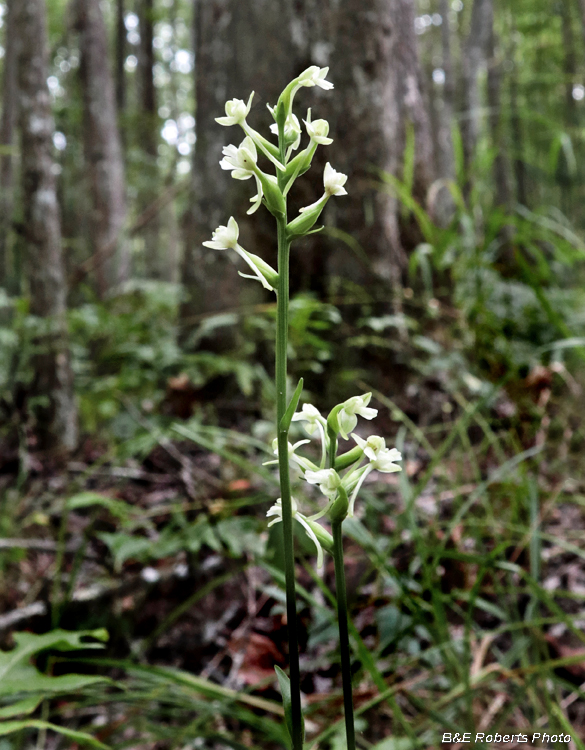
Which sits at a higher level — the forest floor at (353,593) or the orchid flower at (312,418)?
the orchid flower at (312,418)

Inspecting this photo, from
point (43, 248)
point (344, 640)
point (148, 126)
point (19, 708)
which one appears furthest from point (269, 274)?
point (148, 126)

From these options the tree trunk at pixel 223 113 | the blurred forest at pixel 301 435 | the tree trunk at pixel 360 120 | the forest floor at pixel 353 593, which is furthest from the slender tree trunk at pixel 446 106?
the forest floor at pixel 353 593

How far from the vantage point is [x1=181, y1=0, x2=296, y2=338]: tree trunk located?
125 inches

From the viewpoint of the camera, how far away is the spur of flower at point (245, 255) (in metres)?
0.69

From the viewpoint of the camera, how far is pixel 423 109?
11.9 feet

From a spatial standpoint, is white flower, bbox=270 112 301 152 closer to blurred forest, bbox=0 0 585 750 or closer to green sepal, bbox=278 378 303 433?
green sepal, bbox=278 378 303 433

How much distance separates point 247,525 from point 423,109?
3.04 metres

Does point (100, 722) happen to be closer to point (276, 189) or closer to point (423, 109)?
point (276, 189)

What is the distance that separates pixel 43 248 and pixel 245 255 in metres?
3.04

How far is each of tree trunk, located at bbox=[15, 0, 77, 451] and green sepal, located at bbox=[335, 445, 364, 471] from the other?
290cm

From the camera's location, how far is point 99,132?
28.8ft

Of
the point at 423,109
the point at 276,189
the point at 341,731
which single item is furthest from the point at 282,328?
the point at 423,109

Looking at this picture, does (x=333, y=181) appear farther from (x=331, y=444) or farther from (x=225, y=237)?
(x=331, y=444)

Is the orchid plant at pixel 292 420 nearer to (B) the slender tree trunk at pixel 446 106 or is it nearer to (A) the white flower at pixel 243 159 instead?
(A) the white flower at pixel 243 159
